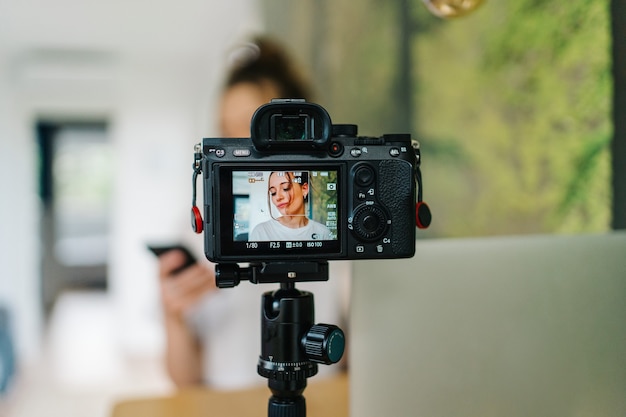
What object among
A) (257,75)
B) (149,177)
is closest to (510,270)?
(257,75)

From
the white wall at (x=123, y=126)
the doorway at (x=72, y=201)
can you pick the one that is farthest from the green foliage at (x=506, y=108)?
the doorway at (x=72, y=201)

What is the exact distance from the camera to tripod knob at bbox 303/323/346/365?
0.63 meters

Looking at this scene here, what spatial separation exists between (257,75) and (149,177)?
3.66 metres

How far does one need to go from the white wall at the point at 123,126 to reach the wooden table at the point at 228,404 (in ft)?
11.3

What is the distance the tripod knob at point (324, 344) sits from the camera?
626 millimetres

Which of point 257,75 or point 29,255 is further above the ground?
point 257,75

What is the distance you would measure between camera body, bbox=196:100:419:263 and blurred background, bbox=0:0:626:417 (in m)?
0.51

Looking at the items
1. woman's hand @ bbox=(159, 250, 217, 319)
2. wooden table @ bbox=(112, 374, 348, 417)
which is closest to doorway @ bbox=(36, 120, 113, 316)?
woman's hand @ bbox=(159, 250, 217, 319)

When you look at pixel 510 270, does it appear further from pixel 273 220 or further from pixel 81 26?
pixel 81 26

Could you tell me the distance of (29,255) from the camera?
4.67m

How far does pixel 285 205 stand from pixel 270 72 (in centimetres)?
85

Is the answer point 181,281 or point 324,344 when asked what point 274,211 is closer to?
point 324,344

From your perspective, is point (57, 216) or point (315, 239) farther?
point (57, 216)

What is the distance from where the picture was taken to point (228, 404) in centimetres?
94
